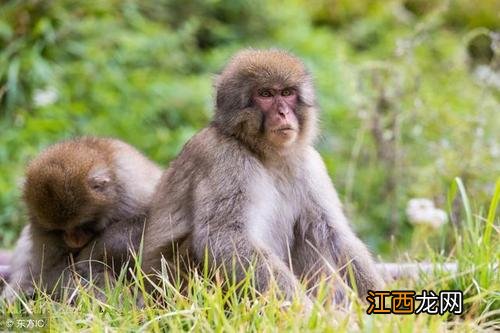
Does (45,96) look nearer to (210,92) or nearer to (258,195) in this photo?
(210,92)

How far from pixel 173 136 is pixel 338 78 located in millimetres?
2530

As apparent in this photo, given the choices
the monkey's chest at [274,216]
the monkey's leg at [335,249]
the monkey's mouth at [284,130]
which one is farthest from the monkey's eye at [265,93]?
the monkey's leg at [335,249]

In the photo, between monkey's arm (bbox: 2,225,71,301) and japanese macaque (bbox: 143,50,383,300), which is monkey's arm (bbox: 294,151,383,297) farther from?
monkey's arm (bbox: 2,225,71,301)

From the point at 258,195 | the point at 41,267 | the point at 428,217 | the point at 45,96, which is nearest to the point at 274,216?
the point at 258,195

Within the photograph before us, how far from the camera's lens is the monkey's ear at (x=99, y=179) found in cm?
541

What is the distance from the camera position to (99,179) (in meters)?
5.45

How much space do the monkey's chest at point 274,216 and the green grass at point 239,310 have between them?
1.31 ft

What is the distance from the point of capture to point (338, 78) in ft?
37.7

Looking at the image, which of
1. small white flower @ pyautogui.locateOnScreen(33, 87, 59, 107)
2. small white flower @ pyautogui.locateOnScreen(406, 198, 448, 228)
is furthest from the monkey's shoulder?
small white flower @ pyautogui.locateOnScreen(33, 87, 59, 107)

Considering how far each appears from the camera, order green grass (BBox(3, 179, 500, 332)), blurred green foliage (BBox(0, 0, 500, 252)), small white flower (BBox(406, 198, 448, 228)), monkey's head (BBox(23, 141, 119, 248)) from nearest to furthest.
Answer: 1. green grass (BBox(3, 179, 500, 332))
2. monkey's head (BBox(23, 141, 119, 248))
3. small white flower (BBox(406, 198, 448, 228))
4. blurred green foliage (BBox(0, 0, 500, 252))

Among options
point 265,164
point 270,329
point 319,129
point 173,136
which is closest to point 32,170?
point 265,164

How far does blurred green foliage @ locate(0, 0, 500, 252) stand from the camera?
350 inches

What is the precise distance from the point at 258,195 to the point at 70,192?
44.3 inches

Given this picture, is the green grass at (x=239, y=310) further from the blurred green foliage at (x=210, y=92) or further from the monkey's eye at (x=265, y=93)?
the blurred green foliage at (x=210, y=92)
